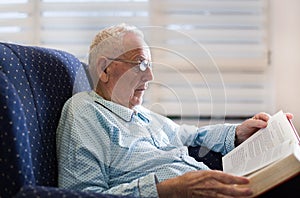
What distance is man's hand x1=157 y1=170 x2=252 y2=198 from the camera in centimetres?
101

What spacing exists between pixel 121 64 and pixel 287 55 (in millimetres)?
Result: 1095

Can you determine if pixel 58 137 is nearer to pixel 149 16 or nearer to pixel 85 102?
pixel 85 102

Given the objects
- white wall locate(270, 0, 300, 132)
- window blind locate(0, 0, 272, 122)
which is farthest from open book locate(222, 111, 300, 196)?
white wall locate(270, 0, 300, 132)

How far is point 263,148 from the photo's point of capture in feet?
4.00

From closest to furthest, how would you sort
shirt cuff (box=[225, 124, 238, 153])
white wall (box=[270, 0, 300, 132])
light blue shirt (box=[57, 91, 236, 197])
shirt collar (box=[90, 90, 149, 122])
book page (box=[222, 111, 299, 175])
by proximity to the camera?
book page (box=[222, 111, 299, 175]) < light blue shirt (box=[57, 91, 236, 197]) < shirt collar (box=[90, 90, 149, 122]) < shirt cuff (box=[225, 124, 238, 153]) < white wall (box=[270, 0, 300, 132])

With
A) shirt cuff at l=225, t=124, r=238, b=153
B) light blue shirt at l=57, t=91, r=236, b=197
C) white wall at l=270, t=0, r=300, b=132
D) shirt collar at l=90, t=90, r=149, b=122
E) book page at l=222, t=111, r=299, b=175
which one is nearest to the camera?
book page at l=222, t=111, r=299, b=175

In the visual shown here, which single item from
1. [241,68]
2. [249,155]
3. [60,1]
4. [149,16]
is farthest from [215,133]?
[60,1]

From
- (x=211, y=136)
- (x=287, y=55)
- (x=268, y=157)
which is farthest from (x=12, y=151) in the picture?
(x=287, y=55)

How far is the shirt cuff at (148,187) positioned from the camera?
43.5 inches

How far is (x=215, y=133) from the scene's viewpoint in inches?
62.1

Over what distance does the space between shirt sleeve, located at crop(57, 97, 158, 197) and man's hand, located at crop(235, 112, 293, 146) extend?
488mm

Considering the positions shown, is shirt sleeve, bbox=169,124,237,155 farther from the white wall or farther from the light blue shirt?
the white wall

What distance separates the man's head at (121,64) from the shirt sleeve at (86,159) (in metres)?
0.14

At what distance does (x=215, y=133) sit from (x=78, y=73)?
1.72 ft
